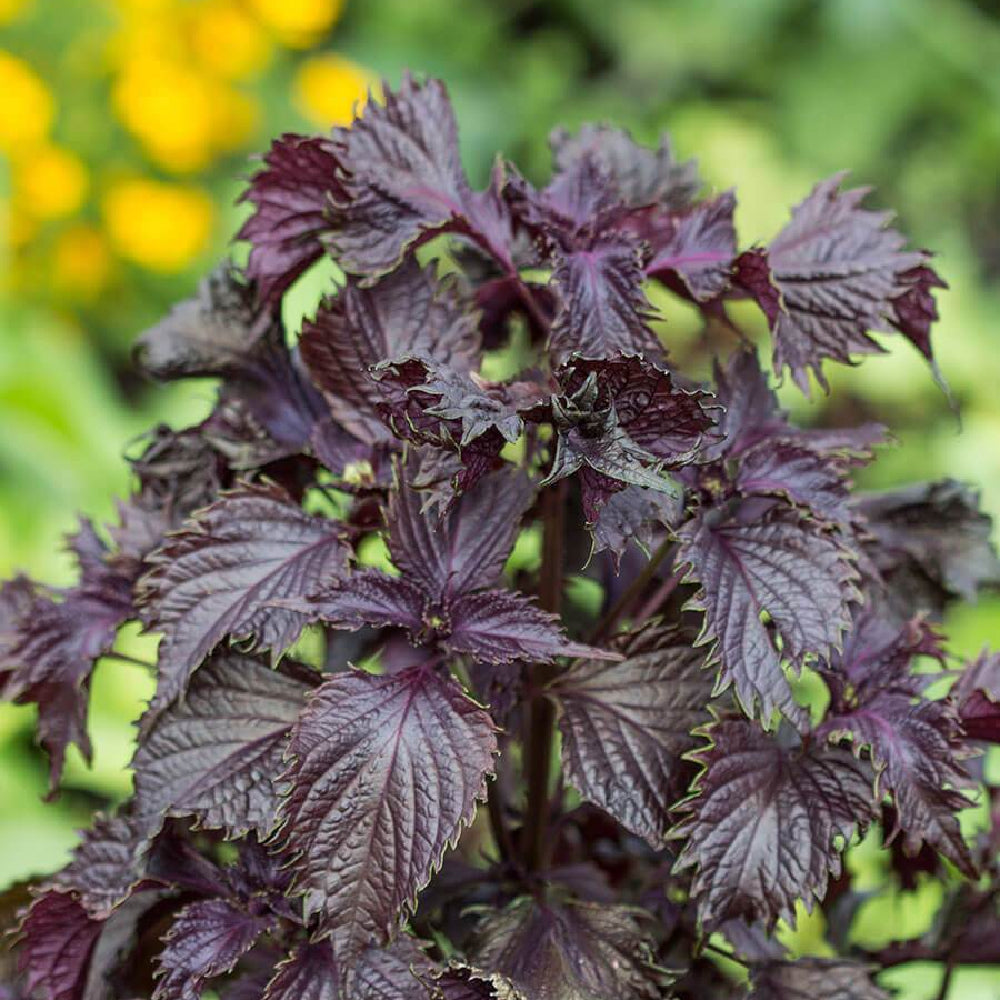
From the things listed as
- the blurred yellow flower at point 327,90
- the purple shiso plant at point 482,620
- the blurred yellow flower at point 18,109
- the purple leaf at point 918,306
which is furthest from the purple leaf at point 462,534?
the blurred yellow flower at point 327,90

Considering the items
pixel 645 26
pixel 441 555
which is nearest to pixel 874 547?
pixel 441 555

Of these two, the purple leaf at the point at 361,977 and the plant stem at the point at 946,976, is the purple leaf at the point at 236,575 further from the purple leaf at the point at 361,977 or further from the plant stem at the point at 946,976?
the plant stem at the point at 946,976

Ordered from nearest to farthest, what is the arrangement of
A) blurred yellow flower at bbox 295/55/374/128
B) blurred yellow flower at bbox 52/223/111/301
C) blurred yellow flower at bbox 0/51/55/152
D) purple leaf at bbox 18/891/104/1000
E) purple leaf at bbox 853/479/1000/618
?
purple leaf at bbox 18/891/104/1000 < purple leaf at bbox 853/479/1000/618 < blurred yellow flower at bbox 0/51/55/152 < blurred yellow flower at bbox 52/223/111/301 < blurred yellow flower at bbox 295/55/374/128

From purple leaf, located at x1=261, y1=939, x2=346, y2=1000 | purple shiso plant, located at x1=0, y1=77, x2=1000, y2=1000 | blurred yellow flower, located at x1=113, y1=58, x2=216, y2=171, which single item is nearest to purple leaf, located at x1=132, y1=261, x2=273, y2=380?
purple shiso plant, located at x1=0, y1=77, x2=1000, y2=1000

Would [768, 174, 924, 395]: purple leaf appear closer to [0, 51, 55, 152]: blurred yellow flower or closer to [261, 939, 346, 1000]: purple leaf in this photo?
[261, 939, 346, 1000]: purple leaf

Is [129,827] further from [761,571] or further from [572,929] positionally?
[761,571]

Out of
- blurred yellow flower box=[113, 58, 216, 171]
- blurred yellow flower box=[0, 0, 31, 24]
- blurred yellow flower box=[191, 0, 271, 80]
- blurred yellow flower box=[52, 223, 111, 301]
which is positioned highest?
blurred yellow flower box=[191, 0, 271, 80]
